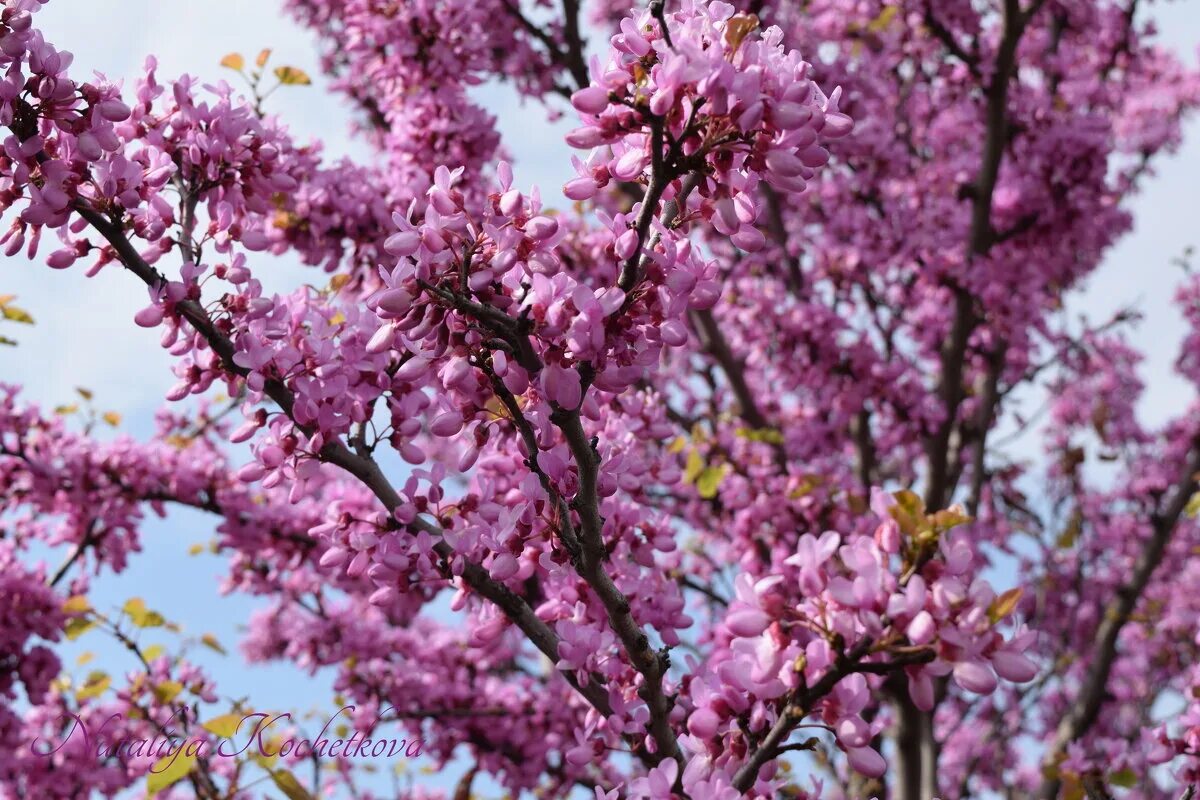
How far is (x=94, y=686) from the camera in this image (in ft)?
16.2

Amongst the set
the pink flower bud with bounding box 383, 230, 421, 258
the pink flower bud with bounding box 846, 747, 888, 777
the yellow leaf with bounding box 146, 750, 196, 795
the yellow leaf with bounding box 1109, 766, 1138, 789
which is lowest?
the yellow leaf with bounding box 146, 750, 196, 795

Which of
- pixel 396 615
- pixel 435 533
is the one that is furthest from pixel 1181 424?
pixel 435 533

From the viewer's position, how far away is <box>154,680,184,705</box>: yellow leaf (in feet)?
15.9

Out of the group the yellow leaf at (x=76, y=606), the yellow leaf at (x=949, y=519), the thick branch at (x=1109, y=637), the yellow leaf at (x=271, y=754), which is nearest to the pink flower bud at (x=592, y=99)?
the yellow leaf at (x=949, y=519)

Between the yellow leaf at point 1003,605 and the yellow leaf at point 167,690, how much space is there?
4314 mm

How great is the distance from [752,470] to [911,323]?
2688 millimetres

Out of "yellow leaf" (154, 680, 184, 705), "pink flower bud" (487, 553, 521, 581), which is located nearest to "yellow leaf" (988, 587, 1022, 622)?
"pink flower bud" (487, 553, 521, 581)

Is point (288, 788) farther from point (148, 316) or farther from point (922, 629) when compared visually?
point (922, 629)

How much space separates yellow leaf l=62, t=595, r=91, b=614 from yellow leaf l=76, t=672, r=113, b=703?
0.39m

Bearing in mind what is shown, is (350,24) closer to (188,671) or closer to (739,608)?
(188,671)

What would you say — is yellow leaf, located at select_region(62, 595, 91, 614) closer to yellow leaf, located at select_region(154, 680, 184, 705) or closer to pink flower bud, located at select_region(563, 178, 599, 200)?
yellow leaf, located at select_region(154, 680, 184, 705)

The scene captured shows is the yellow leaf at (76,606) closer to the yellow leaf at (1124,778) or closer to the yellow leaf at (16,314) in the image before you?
the yellow leaf at (16,314)

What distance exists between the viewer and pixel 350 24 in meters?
5.14

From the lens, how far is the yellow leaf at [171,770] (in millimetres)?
3325
